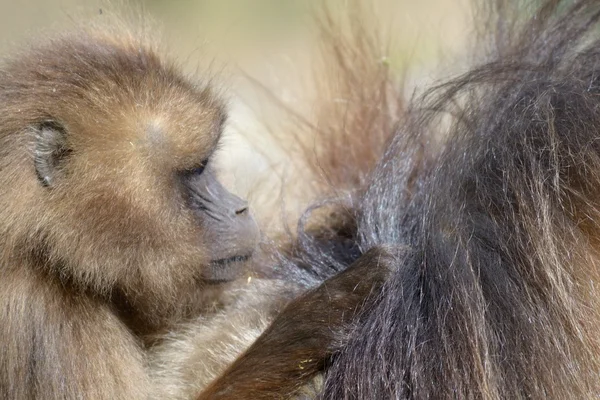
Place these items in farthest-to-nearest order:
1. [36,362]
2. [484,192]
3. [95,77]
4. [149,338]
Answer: [149,338] → [95,77] → [36,362] → [484,192]

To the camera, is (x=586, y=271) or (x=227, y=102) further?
(x=227, y=102)

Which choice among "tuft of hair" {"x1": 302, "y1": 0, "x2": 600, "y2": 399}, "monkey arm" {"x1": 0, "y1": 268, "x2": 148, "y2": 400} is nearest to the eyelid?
"monkey arm" {"x1": 0, "y1": 268, "x2": 148, "y2": 400}

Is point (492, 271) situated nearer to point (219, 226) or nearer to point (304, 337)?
point (304, 337)

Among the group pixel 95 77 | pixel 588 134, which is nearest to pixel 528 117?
pixel 588 134

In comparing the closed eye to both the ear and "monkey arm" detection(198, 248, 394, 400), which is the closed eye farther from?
"monkey arm" detection(198, 248, 394, 400)

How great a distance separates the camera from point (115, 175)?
224cm

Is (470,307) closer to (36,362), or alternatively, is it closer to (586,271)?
(586,271)

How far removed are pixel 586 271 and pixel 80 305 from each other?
126 cm

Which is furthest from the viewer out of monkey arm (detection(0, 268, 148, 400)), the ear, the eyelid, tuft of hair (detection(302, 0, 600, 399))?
the eyelid

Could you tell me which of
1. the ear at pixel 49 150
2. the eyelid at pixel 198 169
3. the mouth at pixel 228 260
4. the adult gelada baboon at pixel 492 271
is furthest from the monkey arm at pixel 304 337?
the ear at pixel 49 150

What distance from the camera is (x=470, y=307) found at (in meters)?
1.75

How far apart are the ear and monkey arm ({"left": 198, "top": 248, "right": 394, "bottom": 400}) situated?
→ 27.8 inches

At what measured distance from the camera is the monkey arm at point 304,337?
1893mm

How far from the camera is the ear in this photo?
7.05ft
